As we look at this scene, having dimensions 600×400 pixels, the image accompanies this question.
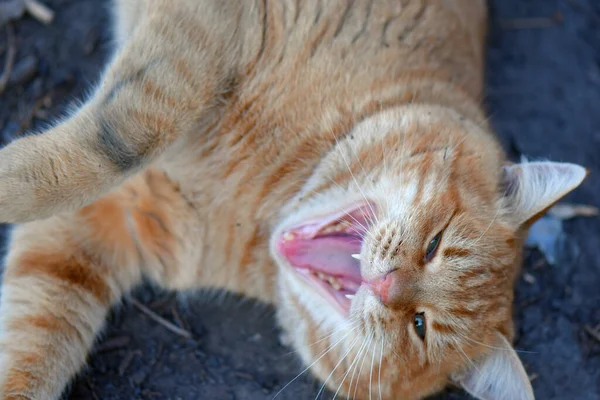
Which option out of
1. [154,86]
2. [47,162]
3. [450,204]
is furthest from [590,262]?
[47,162]

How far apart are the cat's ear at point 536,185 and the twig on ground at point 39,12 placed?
9.18 feet

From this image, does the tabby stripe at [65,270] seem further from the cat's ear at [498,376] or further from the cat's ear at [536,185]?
the cat's ear at [536,185]

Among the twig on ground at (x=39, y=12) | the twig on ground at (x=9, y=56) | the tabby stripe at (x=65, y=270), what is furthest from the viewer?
the twig on ground at (x=39, y=12)

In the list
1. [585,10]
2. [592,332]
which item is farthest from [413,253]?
[585,10]

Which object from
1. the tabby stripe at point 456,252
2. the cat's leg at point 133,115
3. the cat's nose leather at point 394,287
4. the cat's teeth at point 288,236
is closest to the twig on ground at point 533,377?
the tabby stripe at point 456,252

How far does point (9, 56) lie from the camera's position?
3.63m

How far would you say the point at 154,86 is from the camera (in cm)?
260

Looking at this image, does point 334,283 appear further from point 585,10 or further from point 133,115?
point 585,10

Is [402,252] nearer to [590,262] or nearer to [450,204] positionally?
[450,204]

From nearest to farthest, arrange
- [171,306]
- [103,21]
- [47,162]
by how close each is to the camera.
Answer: [47,162] → [171,306] → [103,21]

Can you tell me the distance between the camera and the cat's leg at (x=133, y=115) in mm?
2449

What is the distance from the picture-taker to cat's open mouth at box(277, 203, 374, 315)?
277 centimetres

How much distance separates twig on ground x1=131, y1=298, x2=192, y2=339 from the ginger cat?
6.6 inches

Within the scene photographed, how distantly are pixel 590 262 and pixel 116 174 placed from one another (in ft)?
9.73
